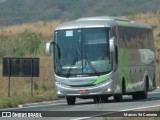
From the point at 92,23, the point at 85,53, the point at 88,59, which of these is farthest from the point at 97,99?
the point at 92,23

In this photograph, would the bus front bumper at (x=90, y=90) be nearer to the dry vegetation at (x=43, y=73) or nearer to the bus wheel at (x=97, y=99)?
the bus wheel at (x=97, y=99)

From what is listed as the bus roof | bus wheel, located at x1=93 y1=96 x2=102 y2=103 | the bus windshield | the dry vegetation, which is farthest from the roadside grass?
the bus roof

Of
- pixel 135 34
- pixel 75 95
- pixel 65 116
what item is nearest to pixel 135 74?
pixel 135 34

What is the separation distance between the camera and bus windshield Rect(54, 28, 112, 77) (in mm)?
36188

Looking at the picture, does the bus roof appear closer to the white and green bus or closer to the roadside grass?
the white and green bus

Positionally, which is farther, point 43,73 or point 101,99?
point 43,73

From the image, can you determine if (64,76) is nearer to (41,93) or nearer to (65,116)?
(65,116)

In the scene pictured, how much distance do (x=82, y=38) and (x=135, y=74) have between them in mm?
4235

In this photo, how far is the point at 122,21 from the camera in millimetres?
38781

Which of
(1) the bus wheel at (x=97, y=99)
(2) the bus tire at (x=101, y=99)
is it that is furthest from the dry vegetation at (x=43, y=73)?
(2) the bus tire at (x=101, y=99)

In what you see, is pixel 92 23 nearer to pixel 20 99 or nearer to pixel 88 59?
pixel 88 59

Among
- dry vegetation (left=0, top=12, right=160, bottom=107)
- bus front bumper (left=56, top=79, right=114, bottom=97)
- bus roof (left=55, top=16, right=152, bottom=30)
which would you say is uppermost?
bus roof (left=55, top=16, right=152, bottom=30)

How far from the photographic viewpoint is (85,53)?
36.2 meters

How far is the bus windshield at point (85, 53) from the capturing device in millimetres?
36188
